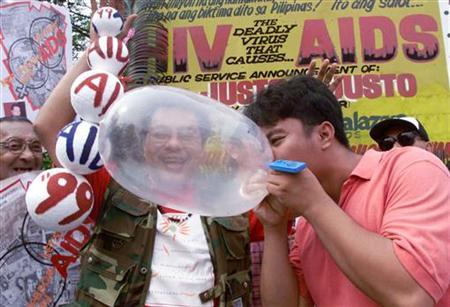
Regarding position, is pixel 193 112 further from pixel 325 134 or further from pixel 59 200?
pixel 59 200

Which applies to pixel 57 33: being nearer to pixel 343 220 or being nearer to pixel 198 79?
pixel 198 79

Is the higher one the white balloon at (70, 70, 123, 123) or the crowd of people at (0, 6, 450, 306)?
the white balloon at (70, 70, 123, 123)

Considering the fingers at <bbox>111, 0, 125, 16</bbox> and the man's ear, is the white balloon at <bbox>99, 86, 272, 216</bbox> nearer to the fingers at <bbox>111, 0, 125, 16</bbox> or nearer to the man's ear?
the man's ear

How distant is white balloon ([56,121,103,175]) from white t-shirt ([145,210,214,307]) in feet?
0.96

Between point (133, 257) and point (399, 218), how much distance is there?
796 millimetres

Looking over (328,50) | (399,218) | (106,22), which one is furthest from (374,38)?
(399,218)

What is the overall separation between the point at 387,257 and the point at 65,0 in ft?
17.6

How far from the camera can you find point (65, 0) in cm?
528

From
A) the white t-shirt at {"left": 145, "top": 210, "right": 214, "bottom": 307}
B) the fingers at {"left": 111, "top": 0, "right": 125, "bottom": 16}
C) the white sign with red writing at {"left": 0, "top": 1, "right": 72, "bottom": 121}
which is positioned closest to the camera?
the white t-shirt at {"left": 145, "top": 210, "right": 214, "bottom": 307}

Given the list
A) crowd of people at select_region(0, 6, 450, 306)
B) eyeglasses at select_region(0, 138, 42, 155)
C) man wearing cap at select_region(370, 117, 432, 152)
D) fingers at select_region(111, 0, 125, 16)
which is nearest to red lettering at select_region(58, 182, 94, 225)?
crowd of people at select_region(0, 6, 450, 306)

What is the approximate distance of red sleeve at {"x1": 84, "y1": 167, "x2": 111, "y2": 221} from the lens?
4.79 feet

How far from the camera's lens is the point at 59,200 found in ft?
4.17

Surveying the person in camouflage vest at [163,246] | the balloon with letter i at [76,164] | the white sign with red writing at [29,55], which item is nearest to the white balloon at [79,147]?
the balloon with letter i at [76,164]

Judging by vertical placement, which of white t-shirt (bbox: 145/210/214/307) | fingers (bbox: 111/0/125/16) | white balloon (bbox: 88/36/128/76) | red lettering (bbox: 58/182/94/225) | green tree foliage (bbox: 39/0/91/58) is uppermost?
green tree foliage (bbox: 39/0/91/58)
